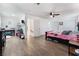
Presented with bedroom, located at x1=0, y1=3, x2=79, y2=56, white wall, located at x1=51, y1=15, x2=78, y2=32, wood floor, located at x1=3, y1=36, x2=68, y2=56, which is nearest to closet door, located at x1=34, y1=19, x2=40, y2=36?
bedroom, located at x1=0, y1=3, x2=79, y2=56

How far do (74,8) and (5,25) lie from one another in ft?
4.49

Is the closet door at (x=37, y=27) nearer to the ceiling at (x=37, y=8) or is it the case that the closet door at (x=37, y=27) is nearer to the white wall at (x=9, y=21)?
the ceiling at (x=37, y=8)

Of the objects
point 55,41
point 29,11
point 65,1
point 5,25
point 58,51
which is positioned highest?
point 65,1

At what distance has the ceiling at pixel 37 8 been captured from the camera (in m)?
2.72

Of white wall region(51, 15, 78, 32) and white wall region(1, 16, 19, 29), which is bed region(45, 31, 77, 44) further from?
white wall region(1, 16, 19, 29)

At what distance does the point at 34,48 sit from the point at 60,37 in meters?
0.55

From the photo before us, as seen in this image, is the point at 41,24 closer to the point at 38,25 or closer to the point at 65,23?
the point at 38,25

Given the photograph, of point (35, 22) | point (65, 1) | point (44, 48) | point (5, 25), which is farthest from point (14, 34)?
point (65, 1)

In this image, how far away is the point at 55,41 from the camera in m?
2.79

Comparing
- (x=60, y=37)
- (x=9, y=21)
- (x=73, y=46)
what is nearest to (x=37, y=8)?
(x=9, y=21)

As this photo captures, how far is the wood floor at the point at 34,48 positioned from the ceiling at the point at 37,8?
19.5 inches

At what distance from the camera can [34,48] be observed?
9.15 ft

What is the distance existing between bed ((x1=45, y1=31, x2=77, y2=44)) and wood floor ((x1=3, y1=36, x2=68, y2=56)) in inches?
3.5

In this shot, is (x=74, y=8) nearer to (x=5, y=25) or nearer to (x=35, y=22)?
(x=35, y=22)
